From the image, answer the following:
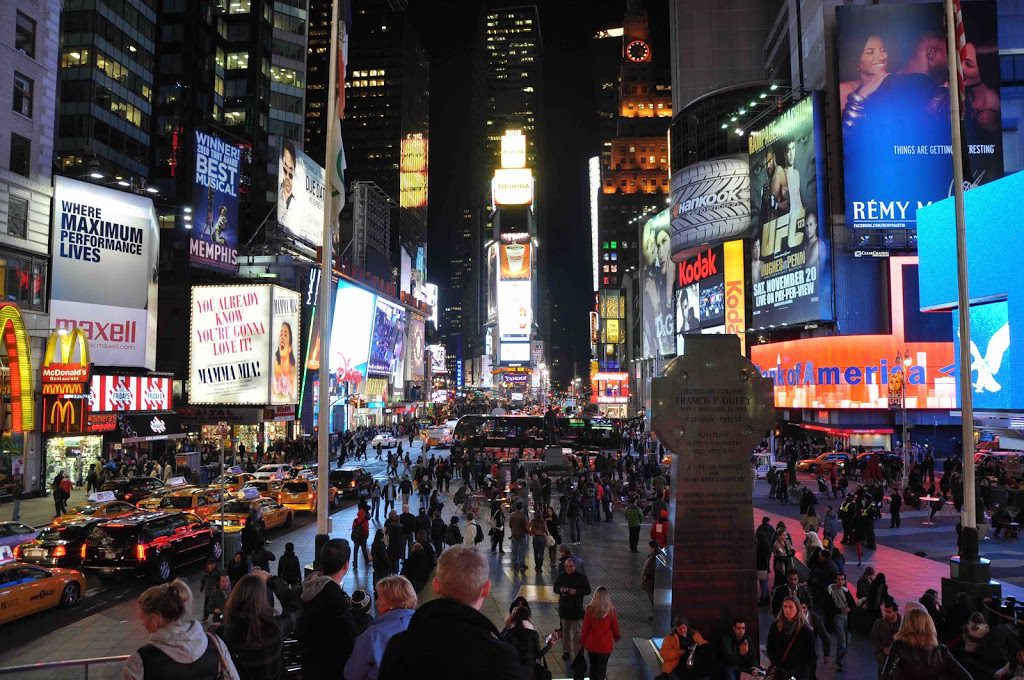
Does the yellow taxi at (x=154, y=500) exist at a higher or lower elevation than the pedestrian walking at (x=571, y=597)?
lower

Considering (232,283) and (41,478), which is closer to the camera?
(41,478)

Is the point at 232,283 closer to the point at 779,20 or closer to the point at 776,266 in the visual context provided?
the point at 776,266

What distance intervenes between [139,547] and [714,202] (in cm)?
5874

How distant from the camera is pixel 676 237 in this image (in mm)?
71062

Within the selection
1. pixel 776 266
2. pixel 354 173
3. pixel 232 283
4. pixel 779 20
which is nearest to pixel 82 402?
pixel 232 283

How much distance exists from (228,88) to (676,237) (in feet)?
161

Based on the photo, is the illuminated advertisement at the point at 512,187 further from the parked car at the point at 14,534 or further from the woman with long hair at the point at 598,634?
the woman with long hair at the point at 598,634

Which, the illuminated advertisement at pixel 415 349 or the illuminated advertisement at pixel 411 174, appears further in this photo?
the illuminated advertisement at pixel 411 174

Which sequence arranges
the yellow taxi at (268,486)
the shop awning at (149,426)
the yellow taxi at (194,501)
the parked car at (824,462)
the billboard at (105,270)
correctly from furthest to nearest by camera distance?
the parked car at (824,462)
the shop awning at (149,426)
the billboard at (105,270)
the yellow taxi at (268,486)
the yellow taxi at (194,501)

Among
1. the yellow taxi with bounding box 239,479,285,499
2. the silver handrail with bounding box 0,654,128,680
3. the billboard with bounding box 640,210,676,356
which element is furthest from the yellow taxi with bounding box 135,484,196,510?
the billboard with bounding box 640,210,676,356

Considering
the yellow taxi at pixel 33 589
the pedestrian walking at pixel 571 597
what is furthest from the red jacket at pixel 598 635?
the yellow taxi at pixel 33 589

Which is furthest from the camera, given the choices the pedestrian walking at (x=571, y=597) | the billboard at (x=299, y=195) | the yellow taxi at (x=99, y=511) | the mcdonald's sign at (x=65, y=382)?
the billboard at (x=299, y=195)

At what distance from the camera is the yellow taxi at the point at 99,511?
19469mm

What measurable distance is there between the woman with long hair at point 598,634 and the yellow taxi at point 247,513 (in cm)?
1316
